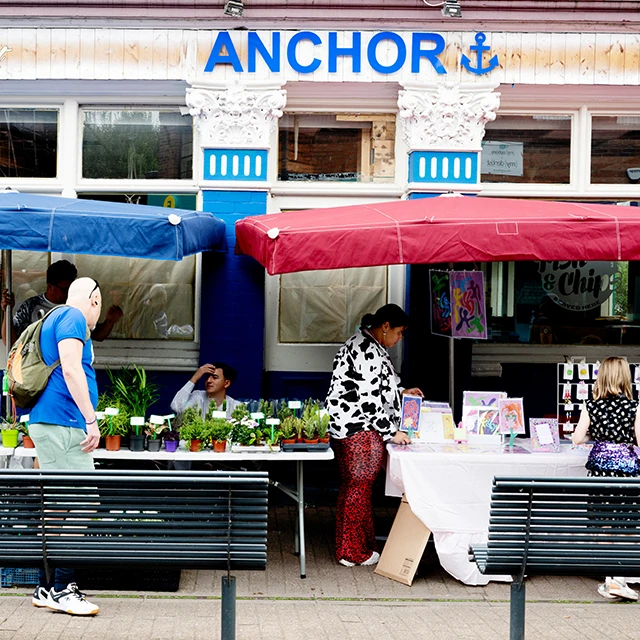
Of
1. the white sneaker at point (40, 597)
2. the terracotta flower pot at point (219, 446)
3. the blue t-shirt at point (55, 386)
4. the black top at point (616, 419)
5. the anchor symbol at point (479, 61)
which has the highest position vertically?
the anchor symbol at point (479, 61)

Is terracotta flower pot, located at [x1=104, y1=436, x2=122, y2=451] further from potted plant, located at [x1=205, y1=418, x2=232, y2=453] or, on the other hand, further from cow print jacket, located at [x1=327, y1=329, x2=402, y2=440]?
cow print jacket, located at [x1=327, y1=329, x2=402, y2=440]

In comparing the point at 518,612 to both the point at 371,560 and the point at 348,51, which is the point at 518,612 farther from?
the point at 348,51

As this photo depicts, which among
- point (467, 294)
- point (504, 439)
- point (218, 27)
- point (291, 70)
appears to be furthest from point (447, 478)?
point (218, 27)

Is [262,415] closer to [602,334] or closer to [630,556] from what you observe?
[630,556]

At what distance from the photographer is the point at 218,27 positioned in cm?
848

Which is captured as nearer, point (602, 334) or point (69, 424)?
point (69, 424)

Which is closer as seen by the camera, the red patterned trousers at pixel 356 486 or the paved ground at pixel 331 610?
the paved ground at pixel 331 610

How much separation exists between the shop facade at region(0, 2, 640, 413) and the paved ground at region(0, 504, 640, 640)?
2138mm

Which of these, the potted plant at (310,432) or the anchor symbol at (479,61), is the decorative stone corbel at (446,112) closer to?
the anchor symbol at (479,61)

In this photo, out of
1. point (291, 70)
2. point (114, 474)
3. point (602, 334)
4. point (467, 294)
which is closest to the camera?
point (114, 474)

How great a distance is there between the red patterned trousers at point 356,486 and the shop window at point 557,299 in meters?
2.37

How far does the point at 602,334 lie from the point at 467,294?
203 cm

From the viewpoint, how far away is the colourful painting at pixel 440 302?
25.8 feet

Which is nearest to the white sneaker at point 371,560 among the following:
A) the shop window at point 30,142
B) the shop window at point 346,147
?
the shop window at point 346,147
